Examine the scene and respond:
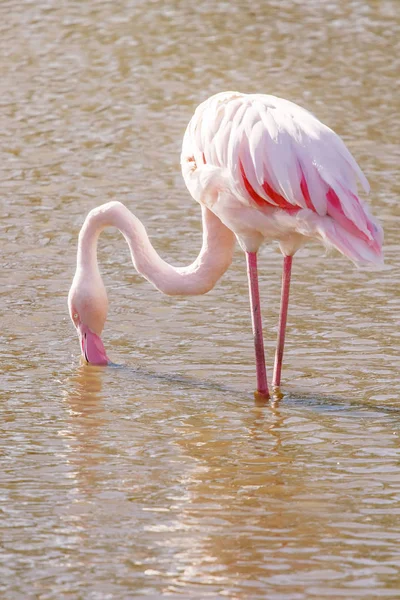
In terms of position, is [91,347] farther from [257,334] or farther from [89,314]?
[257,334]

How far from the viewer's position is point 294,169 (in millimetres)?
6188

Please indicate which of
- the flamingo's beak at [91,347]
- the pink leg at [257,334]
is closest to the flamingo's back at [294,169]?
the pink leg at [257,334]

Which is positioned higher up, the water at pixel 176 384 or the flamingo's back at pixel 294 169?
the flamingo's back at pixel 294 169

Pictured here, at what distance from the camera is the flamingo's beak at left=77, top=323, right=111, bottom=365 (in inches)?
278

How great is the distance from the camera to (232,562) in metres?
4.60

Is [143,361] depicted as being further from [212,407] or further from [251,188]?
[251,188]

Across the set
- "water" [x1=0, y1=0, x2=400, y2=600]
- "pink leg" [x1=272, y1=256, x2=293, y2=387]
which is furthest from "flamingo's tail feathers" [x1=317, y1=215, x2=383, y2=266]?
"water" [x1=0, y1=0, x2=400, y2=600]

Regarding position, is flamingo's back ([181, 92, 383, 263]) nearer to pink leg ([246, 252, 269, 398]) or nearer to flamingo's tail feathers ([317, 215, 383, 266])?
flamingo's tail feathers ([317, 215, 383, 266])

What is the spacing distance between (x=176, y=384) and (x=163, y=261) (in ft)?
2.14

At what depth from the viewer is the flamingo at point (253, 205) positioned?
6.16 meters

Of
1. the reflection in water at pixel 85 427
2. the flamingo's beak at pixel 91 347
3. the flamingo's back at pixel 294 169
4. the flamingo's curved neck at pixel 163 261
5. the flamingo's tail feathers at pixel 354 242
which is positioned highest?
the flamingo's back at pixel 294 169

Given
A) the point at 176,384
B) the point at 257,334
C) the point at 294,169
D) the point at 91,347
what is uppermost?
the point at 294,169

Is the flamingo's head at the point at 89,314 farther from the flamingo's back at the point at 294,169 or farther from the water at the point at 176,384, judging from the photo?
the flamingo's back at the point at 294,169

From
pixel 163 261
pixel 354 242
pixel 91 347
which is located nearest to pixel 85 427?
pixel 91 347
